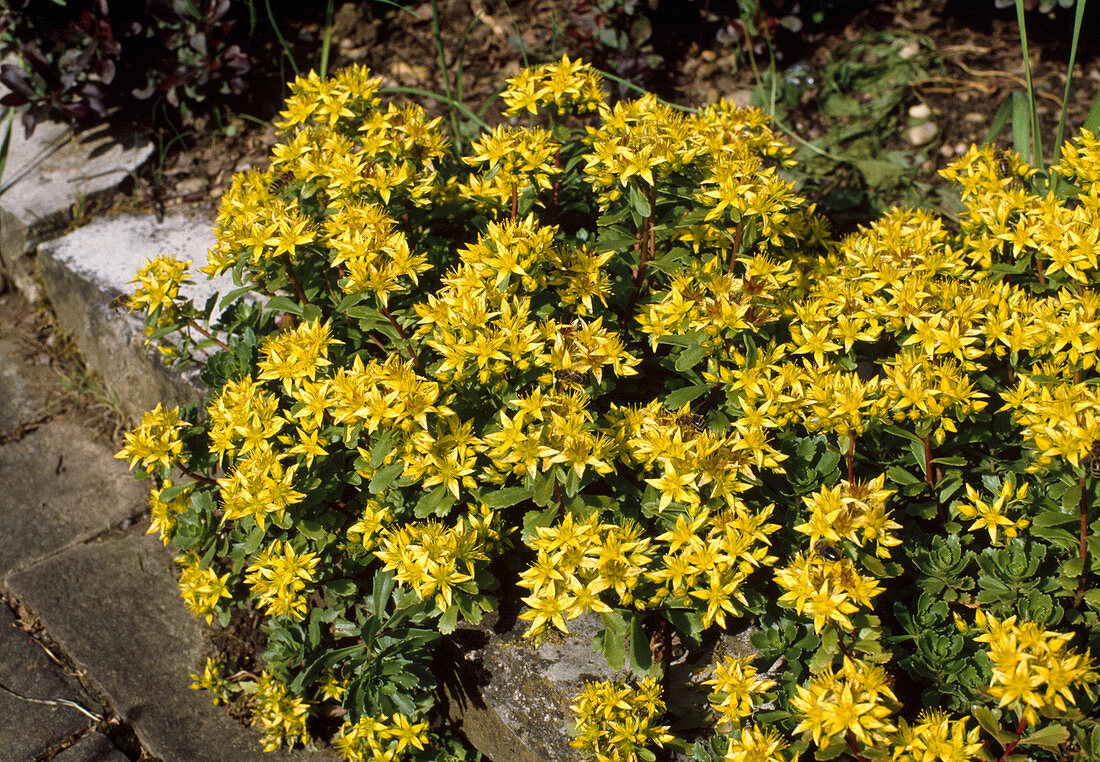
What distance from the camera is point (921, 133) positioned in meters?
3.90

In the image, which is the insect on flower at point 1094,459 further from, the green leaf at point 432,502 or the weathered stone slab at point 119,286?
the weathered stone slab at point 119,286

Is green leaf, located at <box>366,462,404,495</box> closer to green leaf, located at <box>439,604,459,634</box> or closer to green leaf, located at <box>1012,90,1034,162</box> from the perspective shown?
green leaf, located at <box>439,604,459,634</box>

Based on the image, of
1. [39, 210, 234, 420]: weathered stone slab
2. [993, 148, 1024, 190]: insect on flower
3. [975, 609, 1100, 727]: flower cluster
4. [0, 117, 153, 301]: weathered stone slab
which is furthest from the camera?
[0, 117, 153, 301]: weathered stone slab

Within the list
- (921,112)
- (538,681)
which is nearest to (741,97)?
(921,112)

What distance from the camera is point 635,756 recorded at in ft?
5.96

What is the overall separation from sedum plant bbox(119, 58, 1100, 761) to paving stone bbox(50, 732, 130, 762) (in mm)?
333

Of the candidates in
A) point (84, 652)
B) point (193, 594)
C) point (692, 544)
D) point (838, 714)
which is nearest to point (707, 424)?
point (692, 544)

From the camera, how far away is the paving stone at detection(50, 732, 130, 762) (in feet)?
7.51

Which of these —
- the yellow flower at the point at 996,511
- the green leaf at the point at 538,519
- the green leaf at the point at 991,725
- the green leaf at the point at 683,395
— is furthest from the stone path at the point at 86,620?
the yellow flower at the point at 996,511

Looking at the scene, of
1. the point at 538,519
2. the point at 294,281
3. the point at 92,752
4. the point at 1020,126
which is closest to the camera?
the point at 538,519

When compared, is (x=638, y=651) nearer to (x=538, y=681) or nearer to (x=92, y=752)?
(x=538, y=681)

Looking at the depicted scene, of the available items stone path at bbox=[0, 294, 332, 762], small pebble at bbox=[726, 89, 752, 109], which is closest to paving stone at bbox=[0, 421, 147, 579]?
stone path at bbox=[0, 294, 332, 762]

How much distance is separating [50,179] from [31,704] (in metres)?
2.64

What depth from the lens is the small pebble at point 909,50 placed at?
4191 mm
